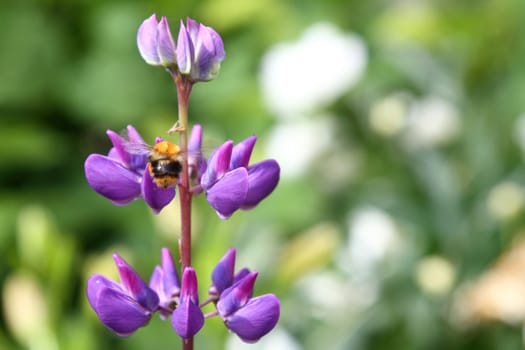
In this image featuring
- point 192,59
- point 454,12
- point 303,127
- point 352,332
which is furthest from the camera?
point 454,12

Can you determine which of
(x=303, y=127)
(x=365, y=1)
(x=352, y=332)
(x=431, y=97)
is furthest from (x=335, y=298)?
(x=365, y=1)

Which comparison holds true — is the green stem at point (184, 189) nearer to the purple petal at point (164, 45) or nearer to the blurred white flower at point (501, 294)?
the purple petal at point (164, 45)

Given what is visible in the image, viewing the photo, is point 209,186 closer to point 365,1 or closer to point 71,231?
point 71,231

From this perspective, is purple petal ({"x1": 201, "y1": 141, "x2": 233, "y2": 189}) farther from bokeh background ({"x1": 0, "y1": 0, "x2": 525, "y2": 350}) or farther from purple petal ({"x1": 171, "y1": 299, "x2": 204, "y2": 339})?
bokeh background ({"x1": 0, "y1": 0, "x2": 525, "y2": 350})

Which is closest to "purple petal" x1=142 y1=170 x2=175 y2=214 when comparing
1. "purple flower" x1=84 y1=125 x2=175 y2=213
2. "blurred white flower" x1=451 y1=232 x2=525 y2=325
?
"purple flower" x1=84 y1=125 x2=175 y2=213

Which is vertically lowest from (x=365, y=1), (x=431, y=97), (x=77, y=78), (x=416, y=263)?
(x=416, y=263)
